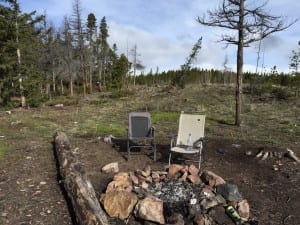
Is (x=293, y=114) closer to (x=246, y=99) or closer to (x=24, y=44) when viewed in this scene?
(x=246, y=99)

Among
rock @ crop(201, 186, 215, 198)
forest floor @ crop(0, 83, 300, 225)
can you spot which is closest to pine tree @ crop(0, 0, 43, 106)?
forest floor @ crop(0, 83, 300, 225)

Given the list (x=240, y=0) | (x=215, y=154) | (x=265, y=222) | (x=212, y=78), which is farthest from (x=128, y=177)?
(x=212, y=78)

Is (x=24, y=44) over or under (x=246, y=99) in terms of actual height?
over

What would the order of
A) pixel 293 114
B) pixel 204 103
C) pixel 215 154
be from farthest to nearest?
pixel 204 103, pixel 293 114, pixel 215 154

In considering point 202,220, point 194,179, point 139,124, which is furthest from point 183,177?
point 139,124

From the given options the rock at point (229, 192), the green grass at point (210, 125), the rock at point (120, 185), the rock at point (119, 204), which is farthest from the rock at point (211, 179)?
the green grass at point (210, 125)

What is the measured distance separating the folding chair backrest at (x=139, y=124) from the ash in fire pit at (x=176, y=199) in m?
1.72

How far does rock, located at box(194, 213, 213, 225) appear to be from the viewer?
363 cm

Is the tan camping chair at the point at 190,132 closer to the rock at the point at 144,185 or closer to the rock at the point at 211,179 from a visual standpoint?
the rock at the point at 211,179

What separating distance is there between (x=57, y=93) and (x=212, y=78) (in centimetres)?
1569

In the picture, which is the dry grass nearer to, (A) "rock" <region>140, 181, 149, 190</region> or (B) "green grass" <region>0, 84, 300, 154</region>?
(B) "green grass" <region>0, 84, 300, 154</region>

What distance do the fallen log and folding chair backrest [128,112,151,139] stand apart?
1.52 meters

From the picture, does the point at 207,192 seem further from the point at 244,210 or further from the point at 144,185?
the point at 144,185

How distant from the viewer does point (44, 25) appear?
29.1 metres
